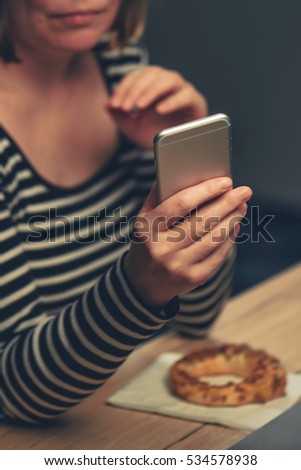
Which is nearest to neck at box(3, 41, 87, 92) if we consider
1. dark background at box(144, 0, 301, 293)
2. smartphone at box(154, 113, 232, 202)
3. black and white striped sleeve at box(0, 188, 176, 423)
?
black and white striped sleeve at box(0, 188, 176, 423)

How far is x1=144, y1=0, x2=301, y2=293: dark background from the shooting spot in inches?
128

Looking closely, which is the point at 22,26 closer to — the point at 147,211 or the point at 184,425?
the point at 147,211

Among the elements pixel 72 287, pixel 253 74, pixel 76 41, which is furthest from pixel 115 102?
pixel 253 74

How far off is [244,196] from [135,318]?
181 mm

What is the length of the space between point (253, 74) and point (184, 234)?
8.50 feet

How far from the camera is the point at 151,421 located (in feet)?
3.44

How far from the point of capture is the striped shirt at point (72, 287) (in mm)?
1007

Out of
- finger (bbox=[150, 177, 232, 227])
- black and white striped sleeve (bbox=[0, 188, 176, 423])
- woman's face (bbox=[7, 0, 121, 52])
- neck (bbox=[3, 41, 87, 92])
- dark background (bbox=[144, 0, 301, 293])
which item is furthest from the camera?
dark background (bbox=[144, 0, 301, 293])

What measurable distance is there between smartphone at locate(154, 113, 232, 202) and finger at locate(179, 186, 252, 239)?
0.04 meters

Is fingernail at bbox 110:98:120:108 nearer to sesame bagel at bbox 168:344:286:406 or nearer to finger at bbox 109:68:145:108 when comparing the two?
finger at bbox 109:68:145:108

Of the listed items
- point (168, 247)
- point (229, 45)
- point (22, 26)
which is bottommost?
point (229, 45)

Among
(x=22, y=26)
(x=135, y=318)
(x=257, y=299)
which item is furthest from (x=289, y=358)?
(x=22, y=26)

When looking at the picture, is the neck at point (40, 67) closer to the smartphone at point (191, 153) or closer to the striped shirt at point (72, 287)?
the striped shirt at point (72, 287)

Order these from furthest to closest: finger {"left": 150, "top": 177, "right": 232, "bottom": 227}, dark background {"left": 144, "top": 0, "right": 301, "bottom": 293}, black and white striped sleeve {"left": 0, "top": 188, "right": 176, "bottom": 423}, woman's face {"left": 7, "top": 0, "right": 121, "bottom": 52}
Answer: dark background {"left": 144, "top": 0, "right": 301, "bottom": 293}
woman's face {"left": 7, "top": 0, "right": 121, "bottom": 52}
black and white striped sleeve {"left": 0, "top": 188, "right": 176, "bottom": 423}
finger {"left": 150, "top": 177, "right": 232, "bottom": 227}
